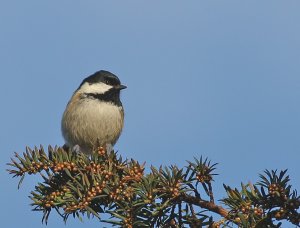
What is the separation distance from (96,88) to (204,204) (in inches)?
162

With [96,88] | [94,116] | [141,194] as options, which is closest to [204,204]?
[141,194]

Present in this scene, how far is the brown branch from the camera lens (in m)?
2.24

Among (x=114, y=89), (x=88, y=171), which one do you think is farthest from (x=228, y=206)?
(x=114, y=89)

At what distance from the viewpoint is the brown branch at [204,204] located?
2242 millimetres

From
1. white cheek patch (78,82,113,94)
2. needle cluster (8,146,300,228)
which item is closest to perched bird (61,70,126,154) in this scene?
white cheek patch (78,82,113,94)

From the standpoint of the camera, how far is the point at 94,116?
5.88 metres

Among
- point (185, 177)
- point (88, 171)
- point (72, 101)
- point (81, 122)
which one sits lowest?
point (185, 177)

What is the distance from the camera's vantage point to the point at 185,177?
2340mm

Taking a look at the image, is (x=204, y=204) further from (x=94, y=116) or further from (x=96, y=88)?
(x=96, y=88)

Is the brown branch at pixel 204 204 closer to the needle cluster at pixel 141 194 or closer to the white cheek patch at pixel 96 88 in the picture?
the needle cluster at pixel 141 194

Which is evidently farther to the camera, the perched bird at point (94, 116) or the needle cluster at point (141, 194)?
the perched bird at point (94, 116)

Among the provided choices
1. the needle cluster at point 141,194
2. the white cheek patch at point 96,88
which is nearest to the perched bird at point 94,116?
the white cheek patch at point 96,88

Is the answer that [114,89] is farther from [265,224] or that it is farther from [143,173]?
[265,224]

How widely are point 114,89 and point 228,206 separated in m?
4.28
